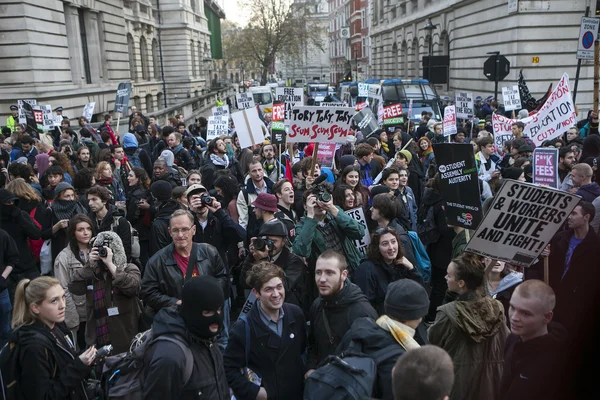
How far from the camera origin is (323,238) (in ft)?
15.8

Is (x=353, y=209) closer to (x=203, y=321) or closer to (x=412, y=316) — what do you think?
(x=412, y=316)

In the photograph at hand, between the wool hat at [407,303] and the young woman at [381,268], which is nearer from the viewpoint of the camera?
the wool hat at [407,303]

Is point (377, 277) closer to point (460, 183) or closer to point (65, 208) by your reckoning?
point (460, 183)

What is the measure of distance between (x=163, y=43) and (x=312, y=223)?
4316 centimetres

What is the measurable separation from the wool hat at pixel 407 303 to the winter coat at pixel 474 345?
30cm

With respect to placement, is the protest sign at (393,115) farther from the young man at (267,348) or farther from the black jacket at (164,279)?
the young man at (267,348)

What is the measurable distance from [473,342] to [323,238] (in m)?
1.91

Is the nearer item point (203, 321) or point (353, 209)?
point (203, 321)

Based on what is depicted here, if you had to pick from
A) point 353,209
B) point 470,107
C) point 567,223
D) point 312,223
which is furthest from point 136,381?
point 470,107

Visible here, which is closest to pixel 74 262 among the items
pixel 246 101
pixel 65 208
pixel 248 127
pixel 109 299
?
pixel 109 299

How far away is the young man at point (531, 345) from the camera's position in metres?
2.92

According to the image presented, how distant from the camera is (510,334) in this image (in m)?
3.28

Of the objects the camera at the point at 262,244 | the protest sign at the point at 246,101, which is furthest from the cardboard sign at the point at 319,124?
the protest sign at the point at 246,101

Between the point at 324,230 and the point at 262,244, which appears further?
the point at 324,230
